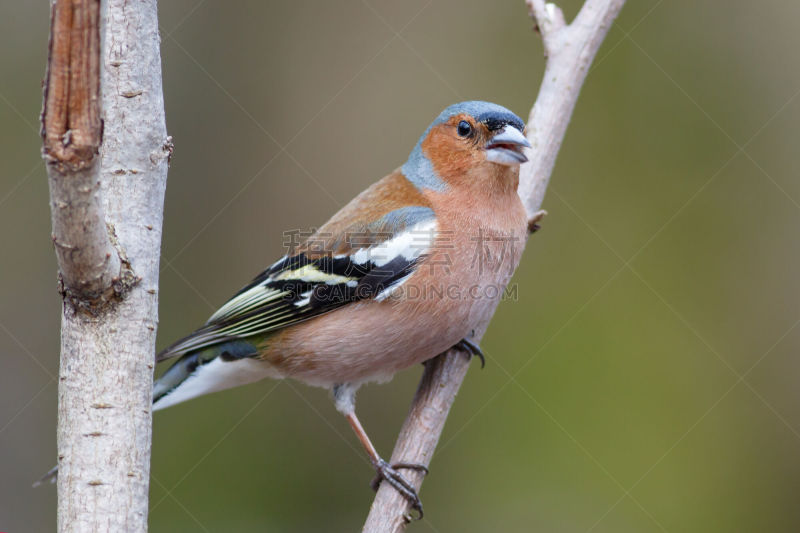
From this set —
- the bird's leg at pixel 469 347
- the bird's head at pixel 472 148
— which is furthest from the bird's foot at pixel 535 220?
the bird's leg at pixel 469 347

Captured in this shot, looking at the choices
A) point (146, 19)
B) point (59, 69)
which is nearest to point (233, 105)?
point (146, 19)

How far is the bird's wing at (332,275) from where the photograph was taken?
3686mm

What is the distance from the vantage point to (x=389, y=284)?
3.64 meters

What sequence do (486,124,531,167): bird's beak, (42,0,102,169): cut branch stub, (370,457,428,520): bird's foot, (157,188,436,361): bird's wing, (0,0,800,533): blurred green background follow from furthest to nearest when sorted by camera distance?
(0,0,800,533): blurred green background → (157,188,436,361): bird's wing → (486,124,531,167): bird's beak → (370,457,428,520): bird's foot → (42,0,102,169): cut branch stub

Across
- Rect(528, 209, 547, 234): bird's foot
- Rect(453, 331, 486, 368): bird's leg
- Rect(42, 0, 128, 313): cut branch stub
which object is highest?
Rect(528, 209, 547, 234): bird's foot

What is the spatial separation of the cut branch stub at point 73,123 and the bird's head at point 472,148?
216cm

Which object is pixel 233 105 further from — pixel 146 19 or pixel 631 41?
pixel 146 19

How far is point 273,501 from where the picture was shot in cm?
493

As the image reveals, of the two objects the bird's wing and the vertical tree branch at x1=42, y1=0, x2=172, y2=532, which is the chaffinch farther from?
the vertical tree branch at x1=42, y1=0, x2=172, y2=532

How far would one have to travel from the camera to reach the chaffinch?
3.59 metres

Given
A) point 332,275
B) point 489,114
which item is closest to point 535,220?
point 489,114

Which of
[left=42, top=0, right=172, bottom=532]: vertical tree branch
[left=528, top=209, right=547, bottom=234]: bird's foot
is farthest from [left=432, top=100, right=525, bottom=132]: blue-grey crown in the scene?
[left=42, top=0, right=172, bottom=532]: vertical tree branch

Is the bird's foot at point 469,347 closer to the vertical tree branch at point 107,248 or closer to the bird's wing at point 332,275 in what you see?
the bird's wing at point 332,275

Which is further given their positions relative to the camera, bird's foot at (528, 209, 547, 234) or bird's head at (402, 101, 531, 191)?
bird's foot at (528, 209, 547, 234)
